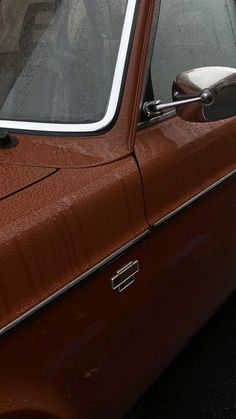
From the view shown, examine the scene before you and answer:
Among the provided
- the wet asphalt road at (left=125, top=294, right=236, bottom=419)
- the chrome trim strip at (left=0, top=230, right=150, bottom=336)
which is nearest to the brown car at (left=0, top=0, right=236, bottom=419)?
the chrome trim strip at (left=0, top=230, right=150, bottom=336)

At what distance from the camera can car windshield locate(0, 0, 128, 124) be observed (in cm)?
199

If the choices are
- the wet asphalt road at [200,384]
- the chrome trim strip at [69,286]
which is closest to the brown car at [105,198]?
the chrome trim strip at [69,286]

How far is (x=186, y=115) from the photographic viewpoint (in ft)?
6.88

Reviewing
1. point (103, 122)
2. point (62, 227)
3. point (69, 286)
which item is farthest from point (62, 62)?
point (69, 286)

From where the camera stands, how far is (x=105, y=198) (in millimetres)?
1720

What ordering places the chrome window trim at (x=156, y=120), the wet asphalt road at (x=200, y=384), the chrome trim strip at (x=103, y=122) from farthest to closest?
1. the wet asphalt road at (x=200, y=384)
2. the chrome window trim at (x=156, y=120)
3. the chrome trim strip at (x=103, y=122)

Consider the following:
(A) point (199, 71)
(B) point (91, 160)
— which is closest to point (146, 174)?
(B) point (91, 160)

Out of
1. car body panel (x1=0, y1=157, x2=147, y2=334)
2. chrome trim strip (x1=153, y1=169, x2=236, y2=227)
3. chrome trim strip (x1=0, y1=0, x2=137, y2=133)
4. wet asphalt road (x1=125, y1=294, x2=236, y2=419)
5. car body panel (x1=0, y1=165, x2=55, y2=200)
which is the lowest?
wet asphalt road (x1=125, y1=294, x2=236, y2=419)

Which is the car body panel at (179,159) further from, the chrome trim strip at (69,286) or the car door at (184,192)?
the chrome trim strip at (69,286)

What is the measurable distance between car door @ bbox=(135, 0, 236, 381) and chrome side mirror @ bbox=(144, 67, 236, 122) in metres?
0.08

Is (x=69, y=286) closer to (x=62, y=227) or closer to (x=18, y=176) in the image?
(x=62, y=227)

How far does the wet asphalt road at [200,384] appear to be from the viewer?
2.53 meters

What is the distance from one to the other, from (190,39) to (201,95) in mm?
568

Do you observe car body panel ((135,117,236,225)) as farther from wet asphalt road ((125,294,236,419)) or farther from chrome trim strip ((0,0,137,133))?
wet asphalt road ((125,294,236,419))
